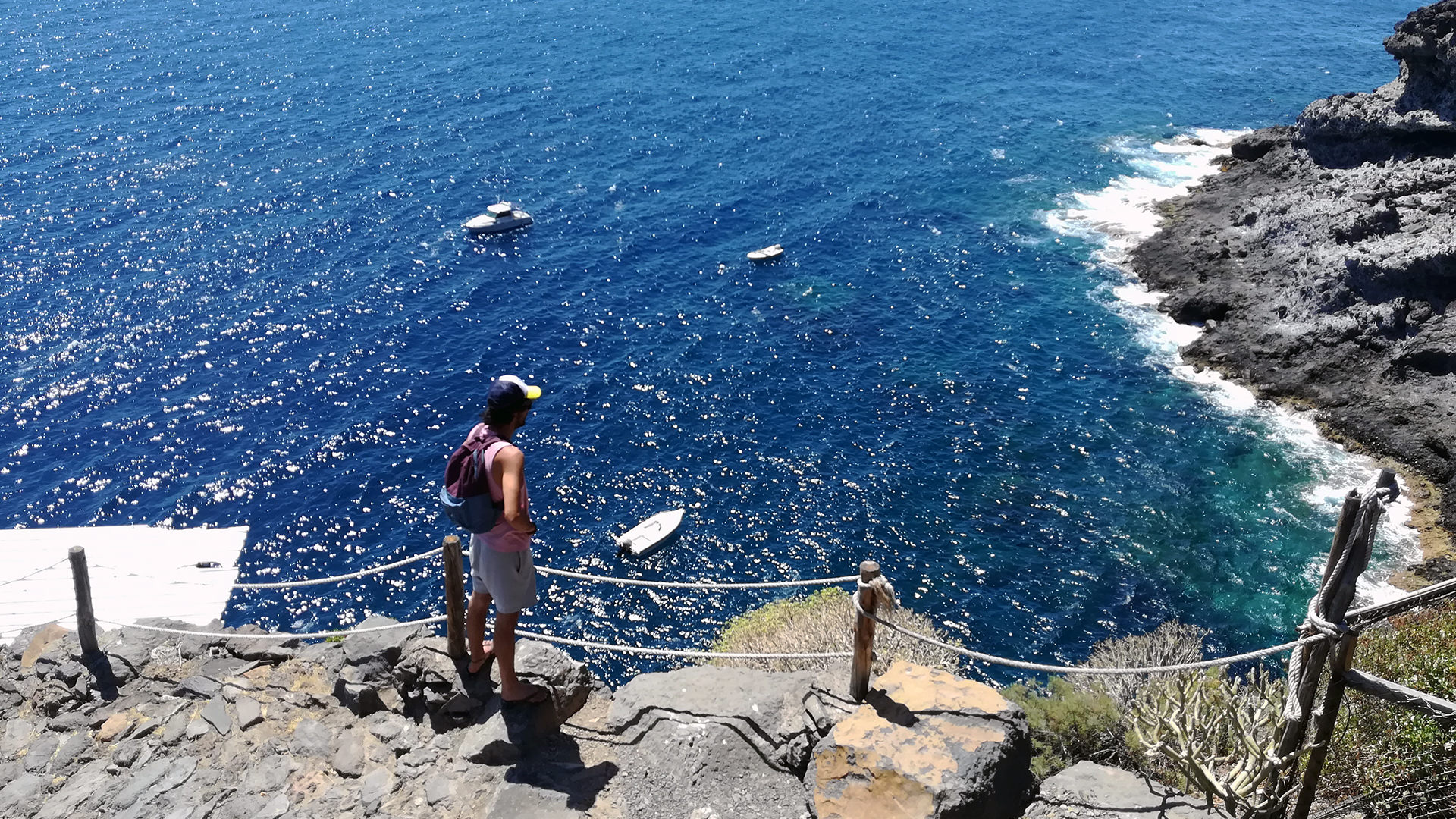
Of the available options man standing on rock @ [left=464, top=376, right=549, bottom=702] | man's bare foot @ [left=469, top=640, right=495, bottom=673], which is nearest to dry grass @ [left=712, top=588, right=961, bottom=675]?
man's bare foot @ [left=469, top=640, right=495, bottom=673]

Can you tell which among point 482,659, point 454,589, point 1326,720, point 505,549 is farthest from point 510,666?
point 1326,720

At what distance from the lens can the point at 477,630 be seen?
13.3m

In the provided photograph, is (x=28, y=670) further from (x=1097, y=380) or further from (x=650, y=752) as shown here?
(x=1097, y=380)

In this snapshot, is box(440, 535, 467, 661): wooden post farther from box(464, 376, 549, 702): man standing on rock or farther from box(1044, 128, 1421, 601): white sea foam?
box(1044, 128, 1421, 601): white sea foam

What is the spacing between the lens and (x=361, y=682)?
47.3 ft

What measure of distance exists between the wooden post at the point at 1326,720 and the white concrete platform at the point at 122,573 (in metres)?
23.6

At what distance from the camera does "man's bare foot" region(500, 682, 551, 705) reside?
1307 centimetres

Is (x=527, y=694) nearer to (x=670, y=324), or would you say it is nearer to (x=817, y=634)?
(x=817, y=634)

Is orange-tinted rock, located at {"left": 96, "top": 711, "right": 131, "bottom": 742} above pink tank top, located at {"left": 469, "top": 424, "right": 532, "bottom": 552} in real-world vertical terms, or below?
below

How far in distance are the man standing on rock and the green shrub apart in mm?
11202

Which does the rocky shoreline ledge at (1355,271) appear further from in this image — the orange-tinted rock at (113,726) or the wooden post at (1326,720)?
the orange-tinted rock at (113,726)

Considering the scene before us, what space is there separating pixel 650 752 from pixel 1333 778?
833cm

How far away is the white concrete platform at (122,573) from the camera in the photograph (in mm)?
25797

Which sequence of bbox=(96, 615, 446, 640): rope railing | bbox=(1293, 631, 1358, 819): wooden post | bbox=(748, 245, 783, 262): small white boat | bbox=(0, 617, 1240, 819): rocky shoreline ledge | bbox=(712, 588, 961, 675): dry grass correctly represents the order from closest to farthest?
bbox=(1293, 631, 1358, 819): wooden post, bbox=(0, 617, 1240, 819): rocky shoreline ledge, bbox=(96, 615, 446, 640): rope railing, bbox=(712, 588, 961, 675): dry grass, bbox=(748, 245, 783, 262): small white boat
